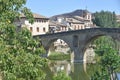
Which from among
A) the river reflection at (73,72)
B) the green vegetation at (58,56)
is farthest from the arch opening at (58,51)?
the river reflection at (73,72)

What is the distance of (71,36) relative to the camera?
152 ft

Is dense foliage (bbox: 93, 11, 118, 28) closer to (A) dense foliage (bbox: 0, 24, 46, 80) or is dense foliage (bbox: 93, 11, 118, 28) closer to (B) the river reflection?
(B) the river reflection

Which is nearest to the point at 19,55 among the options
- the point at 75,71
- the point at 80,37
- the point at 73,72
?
the point at 73,72

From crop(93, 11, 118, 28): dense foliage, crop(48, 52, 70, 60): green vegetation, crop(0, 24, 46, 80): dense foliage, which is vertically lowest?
crop(48, 52, 70, 60): green vegetation

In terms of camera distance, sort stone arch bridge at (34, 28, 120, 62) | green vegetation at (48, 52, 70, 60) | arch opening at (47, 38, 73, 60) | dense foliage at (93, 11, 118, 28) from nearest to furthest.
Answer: stone arch bridge at (34, 28, 120, 62), green vegetation at (48, 52, 70, 60), arch opening at (47, 38, 73, 60), dense foliage at (93, 11, 118, 28)

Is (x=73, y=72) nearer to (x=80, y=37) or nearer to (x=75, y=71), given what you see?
(x=75, y=71)

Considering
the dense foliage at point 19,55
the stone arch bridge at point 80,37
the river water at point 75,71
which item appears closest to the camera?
the dense foliage at point 19,55

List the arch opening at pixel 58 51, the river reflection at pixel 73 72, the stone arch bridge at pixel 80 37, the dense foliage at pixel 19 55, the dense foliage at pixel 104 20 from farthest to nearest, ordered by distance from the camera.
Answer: the dense foliage at pixel 104 20, the arch opening at pixel 58 51, the stone arch bridge at pixel 80 37, the river reflection at pixel 73 72, the dense foliage at pixel 19 55

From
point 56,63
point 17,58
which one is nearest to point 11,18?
point 17,58

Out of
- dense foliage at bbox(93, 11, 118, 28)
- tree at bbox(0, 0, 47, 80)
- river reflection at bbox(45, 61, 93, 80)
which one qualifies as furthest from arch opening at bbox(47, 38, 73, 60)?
tree at bbox(0, 0, 47, 80)

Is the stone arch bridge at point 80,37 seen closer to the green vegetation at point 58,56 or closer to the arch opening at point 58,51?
the arch opening at point 58,51

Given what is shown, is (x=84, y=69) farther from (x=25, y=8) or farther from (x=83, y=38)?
(x=25, y=8)

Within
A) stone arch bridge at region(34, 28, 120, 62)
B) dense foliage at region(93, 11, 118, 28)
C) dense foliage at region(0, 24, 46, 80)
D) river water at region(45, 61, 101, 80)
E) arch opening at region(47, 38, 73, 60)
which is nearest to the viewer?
dense foliage at region(0, 24, 46, 80)

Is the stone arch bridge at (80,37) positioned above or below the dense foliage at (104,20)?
below
